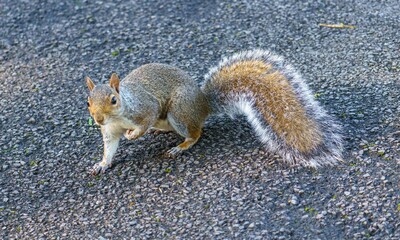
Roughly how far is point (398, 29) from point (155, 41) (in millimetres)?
1723

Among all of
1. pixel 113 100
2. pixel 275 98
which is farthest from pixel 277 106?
pixel 113 100

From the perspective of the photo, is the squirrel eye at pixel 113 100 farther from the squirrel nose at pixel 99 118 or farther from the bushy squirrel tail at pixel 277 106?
the bushy squirrel tail at pixel 277 106

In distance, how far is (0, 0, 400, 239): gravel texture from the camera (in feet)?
10.5

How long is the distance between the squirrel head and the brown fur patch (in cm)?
63

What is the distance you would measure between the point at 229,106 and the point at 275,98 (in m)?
0.31

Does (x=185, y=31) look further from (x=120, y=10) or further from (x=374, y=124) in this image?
(x=374, y=124)

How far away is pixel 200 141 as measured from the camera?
12.6 feet

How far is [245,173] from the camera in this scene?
3.47m

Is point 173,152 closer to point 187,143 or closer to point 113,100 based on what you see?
point 187,143

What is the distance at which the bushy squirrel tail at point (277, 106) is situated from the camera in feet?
11.2

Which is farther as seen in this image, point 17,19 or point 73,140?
point 17,19

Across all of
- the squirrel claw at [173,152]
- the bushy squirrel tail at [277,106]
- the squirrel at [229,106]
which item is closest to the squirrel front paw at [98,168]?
the squirrel at [229,106]

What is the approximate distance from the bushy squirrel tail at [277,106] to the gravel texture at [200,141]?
0.33 feet

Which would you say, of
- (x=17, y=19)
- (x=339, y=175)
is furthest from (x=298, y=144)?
(x=17, y=19)
